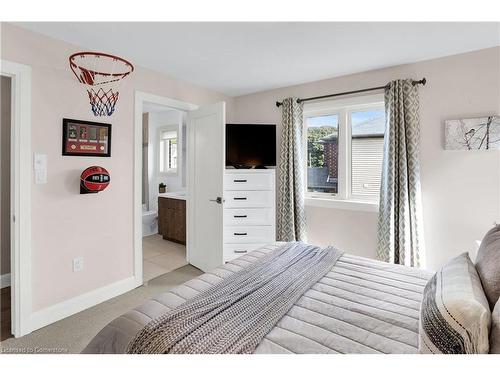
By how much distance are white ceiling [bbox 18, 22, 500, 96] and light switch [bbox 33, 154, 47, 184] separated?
1001 mm

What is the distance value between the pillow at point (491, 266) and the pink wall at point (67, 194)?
2.88 metres

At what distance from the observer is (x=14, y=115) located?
2070mm

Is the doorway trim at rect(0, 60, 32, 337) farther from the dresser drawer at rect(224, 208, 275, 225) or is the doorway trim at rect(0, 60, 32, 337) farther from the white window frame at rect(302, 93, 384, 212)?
the white window frame at rect(302, 93, 384, 212)

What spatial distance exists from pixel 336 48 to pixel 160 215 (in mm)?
3835

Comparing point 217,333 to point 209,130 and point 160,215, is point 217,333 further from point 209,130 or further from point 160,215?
point 160,215

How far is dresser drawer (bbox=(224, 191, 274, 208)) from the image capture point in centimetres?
336

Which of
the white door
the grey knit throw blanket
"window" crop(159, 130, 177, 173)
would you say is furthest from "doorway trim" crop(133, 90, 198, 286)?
"window" crop(159, 130, 177, 173)

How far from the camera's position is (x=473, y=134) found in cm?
252

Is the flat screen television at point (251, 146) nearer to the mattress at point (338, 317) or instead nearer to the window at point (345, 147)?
the window at point (345, 147)

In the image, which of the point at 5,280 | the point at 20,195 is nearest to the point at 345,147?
the point at 20,195

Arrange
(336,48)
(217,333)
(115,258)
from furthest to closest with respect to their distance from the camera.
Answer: (115,258), (336,48), (217,333)

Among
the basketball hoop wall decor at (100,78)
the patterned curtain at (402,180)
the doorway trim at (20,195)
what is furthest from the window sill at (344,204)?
the doorway trim at (20,195)

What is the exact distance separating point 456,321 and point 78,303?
280 centimetres
